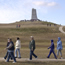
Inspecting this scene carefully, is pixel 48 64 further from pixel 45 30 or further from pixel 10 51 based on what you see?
pixel 45 30

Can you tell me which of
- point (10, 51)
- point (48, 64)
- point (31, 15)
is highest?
point (31, 15)

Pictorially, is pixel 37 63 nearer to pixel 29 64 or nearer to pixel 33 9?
pixel 29 64

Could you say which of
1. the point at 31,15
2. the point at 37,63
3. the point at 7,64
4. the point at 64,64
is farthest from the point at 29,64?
the point at 31,15

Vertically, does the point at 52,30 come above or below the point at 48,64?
above

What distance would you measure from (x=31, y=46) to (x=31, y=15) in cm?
9024

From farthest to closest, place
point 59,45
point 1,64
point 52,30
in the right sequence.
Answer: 1. point 52,30
2. point 59,45
3. point 1,64

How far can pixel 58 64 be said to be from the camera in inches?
449

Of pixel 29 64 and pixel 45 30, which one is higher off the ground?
pixel 45 30

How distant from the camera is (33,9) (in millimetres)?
102500

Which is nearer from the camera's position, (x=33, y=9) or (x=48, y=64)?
(x=48, y=64)

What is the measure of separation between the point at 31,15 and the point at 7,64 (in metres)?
91.6

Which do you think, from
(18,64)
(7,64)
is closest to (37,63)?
(18,64)

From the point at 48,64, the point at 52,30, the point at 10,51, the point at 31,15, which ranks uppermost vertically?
the point at 31,15

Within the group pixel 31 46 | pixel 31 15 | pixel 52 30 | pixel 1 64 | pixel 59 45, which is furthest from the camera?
pixel 31 15
